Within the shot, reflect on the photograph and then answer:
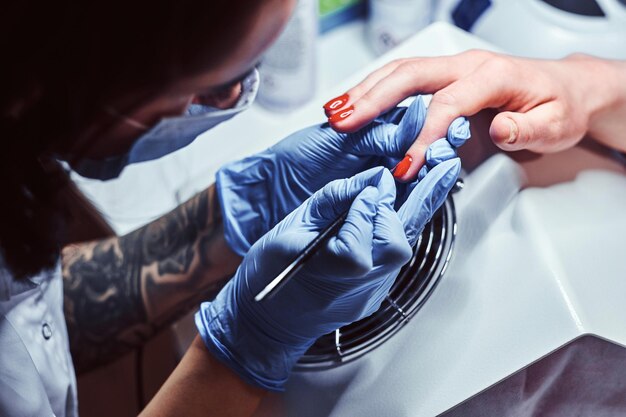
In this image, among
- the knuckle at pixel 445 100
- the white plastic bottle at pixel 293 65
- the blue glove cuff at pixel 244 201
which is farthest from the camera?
the white plastic bottle at pixel 293 65

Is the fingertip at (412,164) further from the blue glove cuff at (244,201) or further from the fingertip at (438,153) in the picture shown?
the blue glove cuff at (244,201)

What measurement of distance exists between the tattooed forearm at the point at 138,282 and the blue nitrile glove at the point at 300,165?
0.16ft

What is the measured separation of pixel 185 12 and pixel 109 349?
597 mm

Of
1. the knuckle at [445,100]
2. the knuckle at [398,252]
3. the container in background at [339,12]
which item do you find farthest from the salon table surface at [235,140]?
the knuckle at [398,252]

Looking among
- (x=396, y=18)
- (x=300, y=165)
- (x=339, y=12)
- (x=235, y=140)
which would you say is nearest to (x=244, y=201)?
(x=300, y=165)

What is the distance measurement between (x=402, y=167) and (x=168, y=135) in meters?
0.25

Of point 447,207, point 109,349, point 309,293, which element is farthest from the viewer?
point 109,349

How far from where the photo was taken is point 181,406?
71cm

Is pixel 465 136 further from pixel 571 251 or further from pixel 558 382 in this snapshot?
pixel 558 382

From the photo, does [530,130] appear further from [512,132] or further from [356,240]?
[356,240]

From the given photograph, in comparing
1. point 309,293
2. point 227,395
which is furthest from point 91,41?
point 227,395

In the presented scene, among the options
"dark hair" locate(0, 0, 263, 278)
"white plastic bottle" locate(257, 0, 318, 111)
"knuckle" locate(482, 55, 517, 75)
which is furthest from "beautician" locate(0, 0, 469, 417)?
"white plastic bottle" locate(257, 0, 318, 111)

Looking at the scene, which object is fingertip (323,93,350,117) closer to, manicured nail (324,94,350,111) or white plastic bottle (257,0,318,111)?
manicured nail (324,94,350,111)

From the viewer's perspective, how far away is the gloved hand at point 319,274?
0.60 meters
